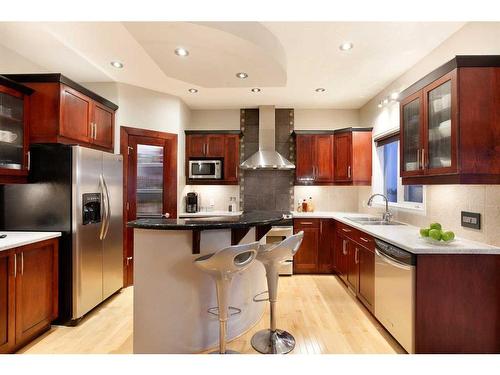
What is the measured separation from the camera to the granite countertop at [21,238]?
2027 millimetres

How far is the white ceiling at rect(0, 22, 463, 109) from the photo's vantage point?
1.67 m

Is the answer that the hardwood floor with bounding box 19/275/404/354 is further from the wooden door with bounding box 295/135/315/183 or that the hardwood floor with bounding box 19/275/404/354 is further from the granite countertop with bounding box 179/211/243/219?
the wooden door with bounding box 295/135/315/183

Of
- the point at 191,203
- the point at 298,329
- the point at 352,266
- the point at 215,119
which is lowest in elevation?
the point at 298,329

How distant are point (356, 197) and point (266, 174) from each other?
1.70 meters

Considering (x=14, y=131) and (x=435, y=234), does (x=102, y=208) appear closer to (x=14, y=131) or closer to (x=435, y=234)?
(x=14, y=131)

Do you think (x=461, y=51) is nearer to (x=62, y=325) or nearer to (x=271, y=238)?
(x=271, y=238)

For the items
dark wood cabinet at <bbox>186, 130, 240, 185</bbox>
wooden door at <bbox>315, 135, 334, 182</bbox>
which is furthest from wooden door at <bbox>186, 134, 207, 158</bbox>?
wooden door at <bbox>315, 135, 334, 182</bbox>

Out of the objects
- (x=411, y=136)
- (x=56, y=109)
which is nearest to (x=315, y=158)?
(x=411, y=136)

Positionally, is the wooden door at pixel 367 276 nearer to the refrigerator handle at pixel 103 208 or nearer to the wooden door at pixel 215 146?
the wooden door at pixel 215 146

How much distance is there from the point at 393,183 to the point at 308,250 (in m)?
1.60

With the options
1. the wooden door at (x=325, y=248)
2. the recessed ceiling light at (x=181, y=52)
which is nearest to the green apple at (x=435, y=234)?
the wooden door at (x=325, y=248)

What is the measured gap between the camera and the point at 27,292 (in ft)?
7.26

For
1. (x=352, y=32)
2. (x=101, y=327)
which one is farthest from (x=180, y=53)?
(x=101, y=327)

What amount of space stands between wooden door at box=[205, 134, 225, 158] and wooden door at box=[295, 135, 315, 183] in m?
1.32
